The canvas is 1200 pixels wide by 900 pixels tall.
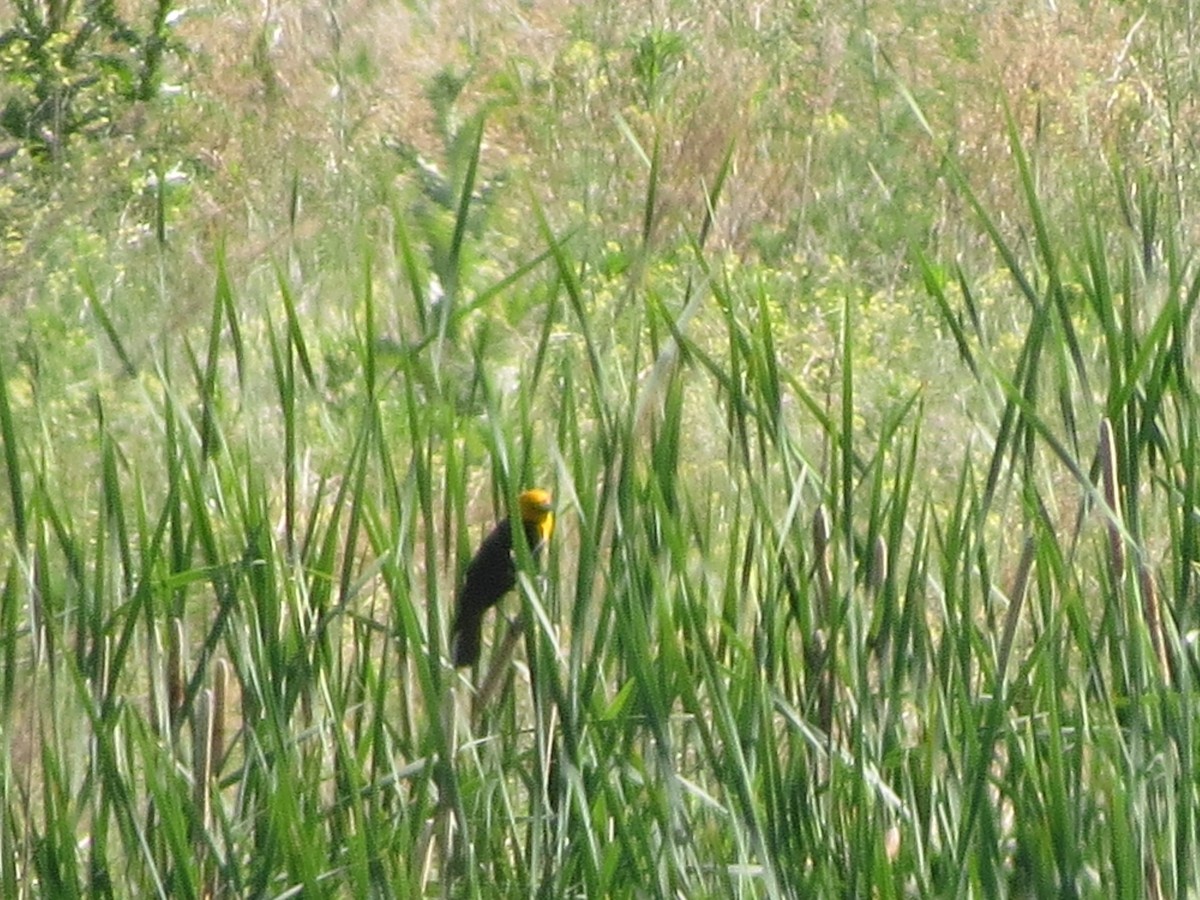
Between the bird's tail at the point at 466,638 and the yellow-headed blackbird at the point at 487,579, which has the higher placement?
the yellow-headed blackbird at the point at 487,579

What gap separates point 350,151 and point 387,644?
3.56 meters

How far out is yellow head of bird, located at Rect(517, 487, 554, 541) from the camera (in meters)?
2.17

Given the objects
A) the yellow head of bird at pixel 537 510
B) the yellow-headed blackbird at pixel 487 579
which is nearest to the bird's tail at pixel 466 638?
the yellow-headed blackbird at pixel 487 579

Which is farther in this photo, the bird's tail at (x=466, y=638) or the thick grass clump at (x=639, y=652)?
the bird's tail at (x=466, y=638)

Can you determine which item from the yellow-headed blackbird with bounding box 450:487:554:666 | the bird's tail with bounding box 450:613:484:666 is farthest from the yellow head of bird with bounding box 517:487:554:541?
the bird's tail with bounding box 450:613:484:666

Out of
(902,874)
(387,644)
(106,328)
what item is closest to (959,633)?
(902,874)

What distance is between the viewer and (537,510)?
8.32 feet

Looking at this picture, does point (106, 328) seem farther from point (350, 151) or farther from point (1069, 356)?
point (350, 151)

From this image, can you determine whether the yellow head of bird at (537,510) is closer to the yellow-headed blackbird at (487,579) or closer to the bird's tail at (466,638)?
the yellow-headed blackbird at (487,579)

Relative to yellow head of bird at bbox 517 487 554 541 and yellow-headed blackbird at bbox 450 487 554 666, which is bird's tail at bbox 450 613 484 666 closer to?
yellow-headed blackbird at bbox 450 487 554 666

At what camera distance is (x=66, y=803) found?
82.1 inches

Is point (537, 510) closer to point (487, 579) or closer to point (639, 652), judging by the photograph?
point (487, 579)

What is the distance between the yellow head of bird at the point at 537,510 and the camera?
7.13ft

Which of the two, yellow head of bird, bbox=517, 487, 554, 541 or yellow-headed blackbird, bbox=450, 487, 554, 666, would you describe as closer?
yellow head of bird, bbox=517, 487, 554, 541
